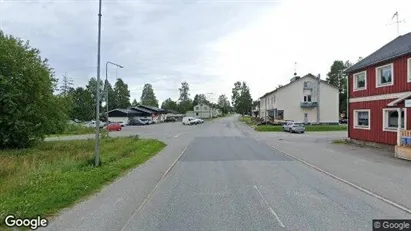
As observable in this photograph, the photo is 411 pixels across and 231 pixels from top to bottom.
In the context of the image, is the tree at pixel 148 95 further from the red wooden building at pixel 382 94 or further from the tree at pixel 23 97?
the red wooden building at pixel 382 94

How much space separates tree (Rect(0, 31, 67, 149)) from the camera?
27.7m

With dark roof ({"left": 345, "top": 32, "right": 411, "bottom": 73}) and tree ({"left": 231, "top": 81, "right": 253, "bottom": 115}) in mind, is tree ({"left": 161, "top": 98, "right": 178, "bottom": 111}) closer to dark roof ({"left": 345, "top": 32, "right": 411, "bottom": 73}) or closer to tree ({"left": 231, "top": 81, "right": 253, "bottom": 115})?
tree ({"left": 231, "top": 81, "right": 253, "bottom": 115})

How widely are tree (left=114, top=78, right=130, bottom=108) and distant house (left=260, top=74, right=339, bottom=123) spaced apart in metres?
81.2

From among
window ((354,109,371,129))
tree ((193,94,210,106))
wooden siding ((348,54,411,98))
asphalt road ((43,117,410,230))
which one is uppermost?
tree ((193,94,210,106))

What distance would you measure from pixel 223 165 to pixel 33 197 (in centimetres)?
836

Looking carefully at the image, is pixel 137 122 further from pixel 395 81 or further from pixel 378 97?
pixel 395 81

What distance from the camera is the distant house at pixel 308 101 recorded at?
65.6 meters

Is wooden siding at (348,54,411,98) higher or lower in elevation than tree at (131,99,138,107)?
lower

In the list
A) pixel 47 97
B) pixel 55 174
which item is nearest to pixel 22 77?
pixel 47 97

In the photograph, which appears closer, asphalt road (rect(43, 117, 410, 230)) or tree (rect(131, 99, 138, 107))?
asphalt road (rect(43, 117, 410, 230))

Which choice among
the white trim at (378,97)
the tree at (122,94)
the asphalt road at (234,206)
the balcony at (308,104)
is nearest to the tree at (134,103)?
the tree at (122,94)

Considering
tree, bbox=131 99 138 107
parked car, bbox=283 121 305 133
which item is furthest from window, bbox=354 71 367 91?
tree, bbox=131 99 138 107

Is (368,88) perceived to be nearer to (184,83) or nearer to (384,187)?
(384,187)

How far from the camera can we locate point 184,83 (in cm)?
17025
